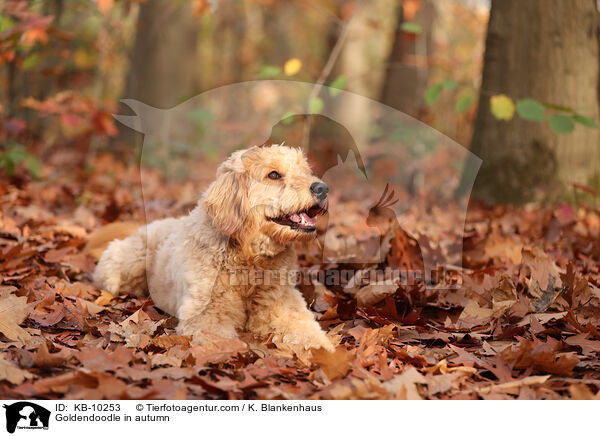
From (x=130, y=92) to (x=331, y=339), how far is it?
1266 centimetres

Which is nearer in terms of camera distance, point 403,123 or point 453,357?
point 453,357

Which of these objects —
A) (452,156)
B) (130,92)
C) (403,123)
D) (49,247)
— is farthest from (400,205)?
(130,92)

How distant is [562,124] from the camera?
20.2 feet

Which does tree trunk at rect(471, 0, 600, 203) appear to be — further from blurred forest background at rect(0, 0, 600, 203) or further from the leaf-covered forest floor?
the leaf-covered forest floor

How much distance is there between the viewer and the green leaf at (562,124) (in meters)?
6.13

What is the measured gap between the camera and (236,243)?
4027 mm

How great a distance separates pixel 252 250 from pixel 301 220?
41cm

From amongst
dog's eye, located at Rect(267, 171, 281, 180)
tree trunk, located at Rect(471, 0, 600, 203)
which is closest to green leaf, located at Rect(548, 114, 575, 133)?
tree trunk, located at Rect(471, 0, 600, 203)

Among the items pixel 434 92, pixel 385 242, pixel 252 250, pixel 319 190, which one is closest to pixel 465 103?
pixel 434 92

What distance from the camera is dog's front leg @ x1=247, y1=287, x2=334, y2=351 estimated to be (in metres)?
3.91

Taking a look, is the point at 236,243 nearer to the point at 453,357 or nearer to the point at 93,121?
the point at 453,357

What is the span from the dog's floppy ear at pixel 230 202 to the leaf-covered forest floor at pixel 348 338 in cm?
81

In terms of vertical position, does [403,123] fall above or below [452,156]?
above

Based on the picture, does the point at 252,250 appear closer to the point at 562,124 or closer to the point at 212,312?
the point at 212,312
